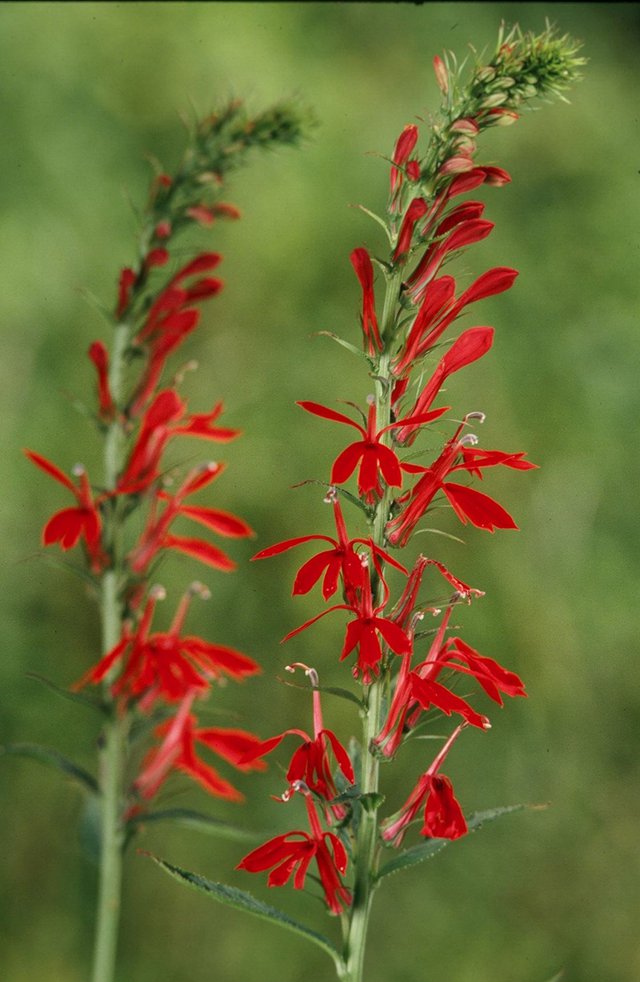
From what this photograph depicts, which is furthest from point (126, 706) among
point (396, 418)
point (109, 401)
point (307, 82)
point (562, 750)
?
point (307, 82)

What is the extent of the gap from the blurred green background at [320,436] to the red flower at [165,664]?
2.38ft

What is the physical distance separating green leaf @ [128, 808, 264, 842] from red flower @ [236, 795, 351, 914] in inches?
7.6

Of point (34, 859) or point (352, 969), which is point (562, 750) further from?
point (352, 969)

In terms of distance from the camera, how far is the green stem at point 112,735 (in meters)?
0.85

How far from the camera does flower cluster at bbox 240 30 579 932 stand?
57 centimetres

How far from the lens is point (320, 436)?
1.71 meters

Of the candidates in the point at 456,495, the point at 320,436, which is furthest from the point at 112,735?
the point at 320,436

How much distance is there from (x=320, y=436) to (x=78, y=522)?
3.07ft

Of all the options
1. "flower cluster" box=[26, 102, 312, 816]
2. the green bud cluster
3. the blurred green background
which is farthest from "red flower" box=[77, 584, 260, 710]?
the blurred green background

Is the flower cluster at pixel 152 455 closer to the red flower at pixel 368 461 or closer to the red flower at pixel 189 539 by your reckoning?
the red flower at pixel 189 539

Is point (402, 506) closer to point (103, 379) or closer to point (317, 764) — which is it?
point (317, 764)

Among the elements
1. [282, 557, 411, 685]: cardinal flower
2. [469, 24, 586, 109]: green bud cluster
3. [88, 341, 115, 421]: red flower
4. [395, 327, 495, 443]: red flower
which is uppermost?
[469, 24, 586, 109]: green bud cluster

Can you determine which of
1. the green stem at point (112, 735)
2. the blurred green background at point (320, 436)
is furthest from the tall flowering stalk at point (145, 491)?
the blurred green background at point (320, 436)

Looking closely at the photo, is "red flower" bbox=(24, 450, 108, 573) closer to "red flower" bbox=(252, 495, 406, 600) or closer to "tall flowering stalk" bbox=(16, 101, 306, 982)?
"tall flowering stalk" bbox=(16, 101, 306, 982)
